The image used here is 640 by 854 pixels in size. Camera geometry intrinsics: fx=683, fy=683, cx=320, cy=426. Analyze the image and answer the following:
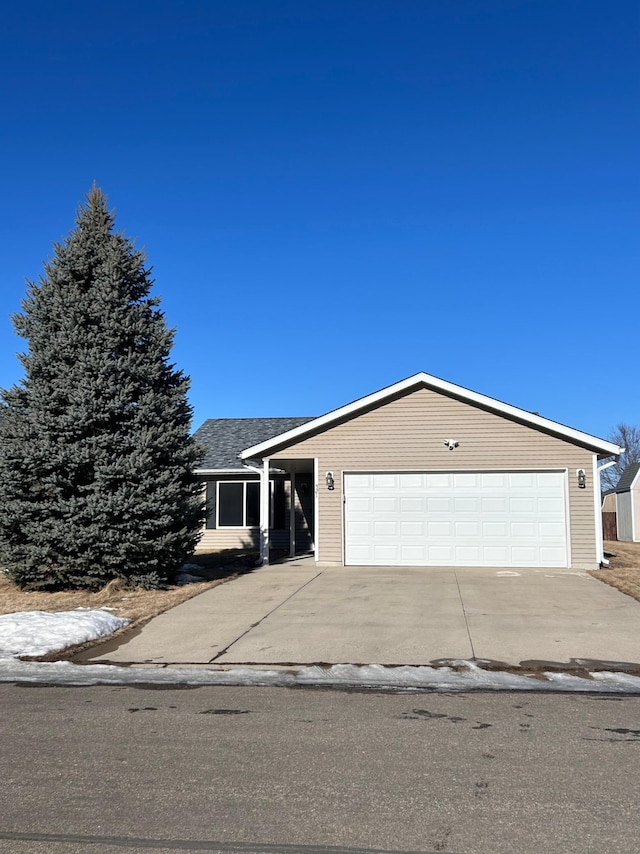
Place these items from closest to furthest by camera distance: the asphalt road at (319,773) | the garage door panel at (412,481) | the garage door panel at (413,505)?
the asphalt road at (319,773) → the garage door panel at (413,505) → the garage door panel at (412,481)

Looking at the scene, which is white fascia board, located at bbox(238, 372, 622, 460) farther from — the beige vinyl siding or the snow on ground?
the snow on ground

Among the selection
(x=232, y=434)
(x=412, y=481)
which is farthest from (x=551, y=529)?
(x=232, y=434)

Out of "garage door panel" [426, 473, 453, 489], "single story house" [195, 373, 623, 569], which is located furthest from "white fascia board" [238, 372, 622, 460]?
"garage door panel" [426, 473, 453, 489]

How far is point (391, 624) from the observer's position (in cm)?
908

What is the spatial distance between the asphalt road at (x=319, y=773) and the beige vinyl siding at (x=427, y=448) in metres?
9.82

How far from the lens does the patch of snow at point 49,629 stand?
8.01 meters

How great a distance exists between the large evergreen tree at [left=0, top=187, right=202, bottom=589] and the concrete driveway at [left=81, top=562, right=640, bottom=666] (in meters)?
1.84

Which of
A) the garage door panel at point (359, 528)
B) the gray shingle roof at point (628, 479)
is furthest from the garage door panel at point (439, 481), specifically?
the gray shingle roof at point (628, 479)

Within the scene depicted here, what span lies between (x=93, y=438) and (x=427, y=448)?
24.8ft

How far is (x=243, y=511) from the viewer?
2114 centimetres

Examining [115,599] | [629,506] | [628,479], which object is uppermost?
[628,479]

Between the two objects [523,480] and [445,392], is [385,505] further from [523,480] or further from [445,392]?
[523,480]

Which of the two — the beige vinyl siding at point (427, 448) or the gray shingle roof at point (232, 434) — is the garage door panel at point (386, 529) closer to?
the beige vinyl siding at point (427, 448)

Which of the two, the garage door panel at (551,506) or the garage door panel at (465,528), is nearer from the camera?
the garage door panel at (551,506)
